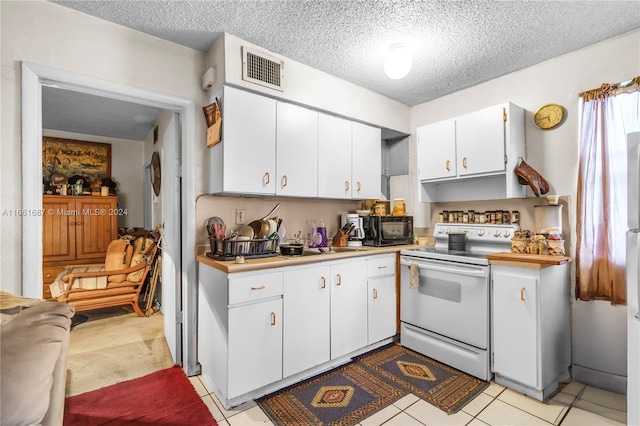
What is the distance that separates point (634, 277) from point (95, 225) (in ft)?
18.4

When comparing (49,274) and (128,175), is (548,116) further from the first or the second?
(49,274)

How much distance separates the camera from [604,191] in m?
2.14

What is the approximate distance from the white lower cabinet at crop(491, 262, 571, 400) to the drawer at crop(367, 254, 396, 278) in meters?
0.84

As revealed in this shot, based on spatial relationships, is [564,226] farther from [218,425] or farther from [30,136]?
[30,136]

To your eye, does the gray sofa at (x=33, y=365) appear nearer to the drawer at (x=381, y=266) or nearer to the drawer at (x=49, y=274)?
the drawer at (x=381, y=266)

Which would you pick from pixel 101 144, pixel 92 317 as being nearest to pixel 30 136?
pixel 92 317

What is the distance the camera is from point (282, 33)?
2.18 metres

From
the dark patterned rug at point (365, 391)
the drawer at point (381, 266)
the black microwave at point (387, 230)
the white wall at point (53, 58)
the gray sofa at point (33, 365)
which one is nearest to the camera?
the gray sofa at point (33, 365)

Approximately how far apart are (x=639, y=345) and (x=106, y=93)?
10.7ft

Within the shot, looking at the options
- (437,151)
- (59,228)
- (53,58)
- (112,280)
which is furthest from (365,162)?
(59,228)

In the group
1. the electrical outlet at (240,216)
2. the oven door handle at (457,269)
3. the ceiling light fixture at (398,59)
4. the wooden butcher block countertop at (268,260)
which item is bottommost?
the oven door handle at (457,269)

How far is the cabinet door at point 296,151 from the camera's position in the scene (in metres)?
2.50

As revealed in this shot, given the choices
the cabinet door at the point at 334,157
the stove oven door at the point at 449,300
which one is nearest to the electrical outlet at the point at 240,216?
the cabinet door at the point at 334,157

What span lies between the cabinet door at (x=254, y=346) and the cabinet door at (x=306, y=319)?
0.24 ft
